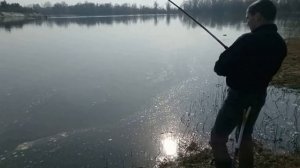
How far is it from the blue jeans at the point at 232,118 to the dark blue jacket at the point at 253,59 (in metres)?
0.15

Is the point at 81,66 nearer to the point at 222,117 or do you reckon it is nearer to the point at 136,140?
the point at 136,140

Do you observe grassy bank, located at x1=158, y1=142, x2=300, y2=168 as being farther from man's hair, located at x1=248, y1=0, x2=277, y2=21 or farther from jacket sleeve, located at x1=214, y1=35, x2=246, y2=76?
man's hair, located at x1=248, y1=0, x2=277, y2=21

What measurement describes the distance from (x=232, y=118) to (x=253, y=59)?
89 centimetres

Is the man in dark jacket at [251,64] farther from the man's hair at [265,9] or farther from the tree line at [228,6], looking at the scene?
the tree line at [228,6]

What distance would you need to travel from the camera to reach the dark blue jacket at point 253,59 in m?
4.01

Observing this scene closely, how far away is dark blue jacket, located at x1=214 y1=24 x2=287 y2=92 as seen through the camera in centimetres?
401

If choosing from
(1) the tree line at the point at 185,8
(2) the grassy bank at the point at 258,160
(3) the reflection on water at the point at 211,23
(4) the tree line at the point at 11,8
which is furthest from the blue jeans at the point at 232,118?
(4) the tree line at the point at 11,8

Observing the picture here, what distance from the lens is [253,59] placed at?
4062mm

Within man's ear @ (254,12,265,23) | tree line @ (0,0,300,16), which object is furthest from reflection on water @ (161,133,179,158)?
tree line @ (0,0,300,16)

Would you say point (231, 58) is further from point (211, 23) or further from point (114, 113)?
point (211, 23)

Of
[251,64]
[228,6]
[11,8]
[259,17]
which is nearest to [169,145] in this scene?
[251,64]

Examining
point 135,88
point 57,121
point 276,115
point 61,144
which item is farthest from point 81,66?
point 276,115

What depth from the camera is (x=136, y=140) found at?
9.04m

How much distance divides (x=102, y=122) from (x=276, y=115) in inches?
220
